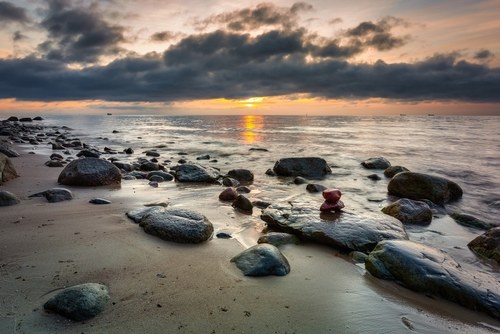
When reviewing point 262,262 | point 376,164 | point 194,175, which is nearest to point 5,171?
point 194,175

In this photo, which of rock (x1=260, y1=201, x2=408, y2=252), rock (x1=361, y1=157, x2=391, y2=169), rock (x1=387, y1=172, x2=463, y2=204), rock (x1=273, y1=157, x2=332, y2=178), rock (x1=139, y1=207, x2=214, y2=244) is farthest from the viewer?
rock (x1=361, y1=157, x2=391, y2=169)

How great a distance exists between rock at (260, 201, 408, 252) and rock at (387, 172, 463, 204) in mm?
3488

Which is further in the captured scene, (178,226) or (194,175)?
(194,175)

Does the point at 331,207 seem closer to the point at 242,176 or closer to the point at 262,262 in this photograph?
the point at 262,262

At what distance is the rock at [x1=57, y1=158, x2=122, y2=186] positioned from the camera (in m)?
7.90

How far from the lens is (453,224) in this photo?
6578mm

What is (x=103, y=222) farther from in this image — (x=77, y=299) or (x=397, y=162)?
(x=397, y=162)

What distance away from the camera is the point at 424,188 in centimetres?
839

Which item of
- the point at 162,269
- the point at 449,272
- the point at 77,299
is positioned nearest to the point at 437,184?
the point at 449,272

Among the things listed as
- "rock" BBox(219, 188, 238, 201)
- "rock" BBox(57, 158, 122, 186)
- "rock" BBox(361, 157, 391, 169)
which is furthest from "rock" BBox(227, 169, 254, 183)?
"rock" BBox(361, 157, 391, 169)

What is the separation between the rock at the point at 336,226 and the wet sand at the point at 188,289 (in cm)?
25

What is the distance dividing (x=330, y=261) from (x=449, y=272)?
1.38 metres

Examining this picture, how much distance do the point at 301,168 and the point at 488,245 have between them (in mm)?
6871

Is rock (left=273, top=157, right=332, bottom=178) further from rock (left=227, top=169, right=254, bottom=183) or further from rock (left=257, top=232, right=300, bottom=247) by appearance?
rock (left=257, top=232, right=300, bottom=247)
